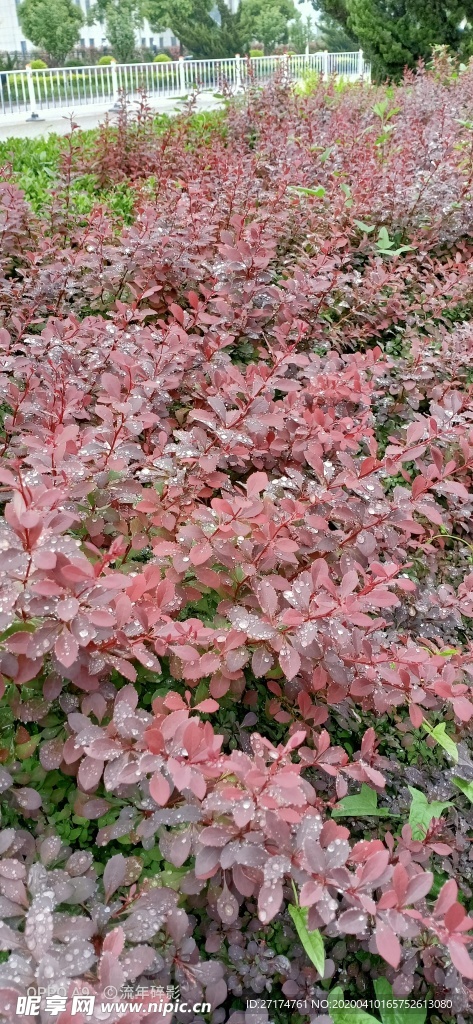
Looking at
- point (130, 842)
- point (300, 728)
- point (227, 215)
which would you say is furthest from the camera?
point (227, 215)

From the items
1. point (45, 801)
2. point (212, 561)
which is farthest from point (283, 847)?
point (212, 561)

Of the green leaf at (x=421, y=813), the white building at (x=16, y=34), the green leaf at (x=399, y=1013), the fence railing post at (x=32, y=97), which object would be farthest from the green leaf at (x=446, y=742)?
the white building at (x=16, y=34)

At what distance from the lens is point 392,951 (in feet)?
3.27

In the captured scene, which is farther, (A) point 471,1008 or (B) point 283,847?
(A) point 471,1008

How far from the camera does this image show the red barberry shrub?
1.09 meters

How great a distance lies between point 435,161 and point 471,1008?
390 cm

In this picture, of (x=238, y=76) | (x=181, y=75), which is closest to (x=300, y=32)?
(x=181, y=75)

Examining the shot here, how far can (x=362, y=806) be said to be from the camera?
59.3 inches

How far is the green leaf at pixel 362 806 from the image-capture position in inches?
58.4

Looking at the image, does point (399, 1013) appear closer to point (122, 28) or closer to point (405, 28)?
point (405, 28)

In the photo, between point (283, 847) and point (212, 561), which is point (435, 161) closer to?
point (212, 561)

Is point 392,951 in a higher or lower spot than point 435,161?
lower

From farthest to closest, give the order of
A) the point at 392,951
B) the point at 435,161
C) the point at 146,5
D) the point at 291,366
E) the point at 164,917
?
the point at 146,5, the point at 435,161, the point at 291,366, the point at 164,917, the point at 392,951

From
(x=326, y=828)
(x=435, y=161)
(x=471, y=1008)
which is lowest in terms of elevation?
(x=471, y=1008)
